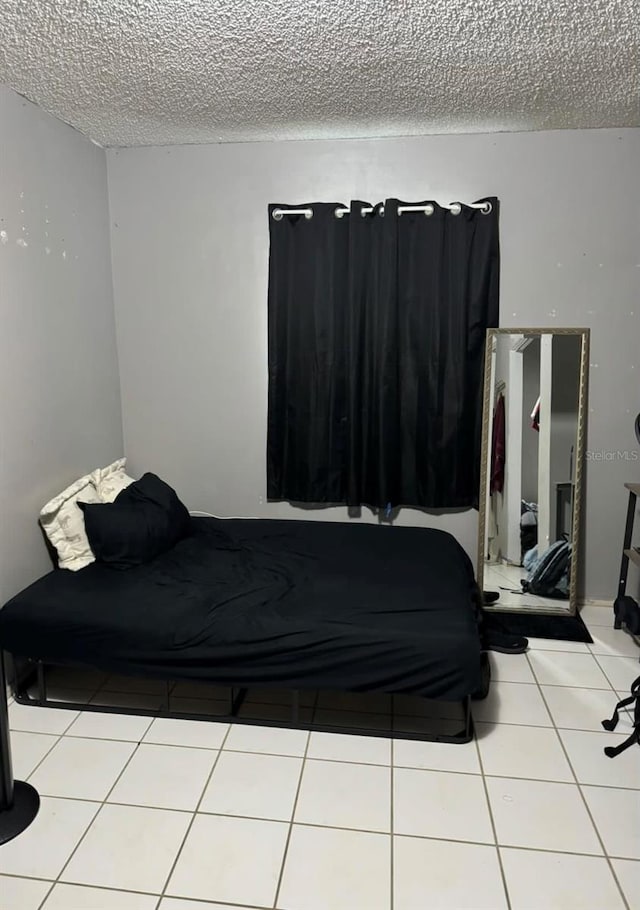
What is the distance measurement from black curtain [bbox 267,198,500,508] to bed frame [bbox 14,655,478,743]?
→ 1258 mm

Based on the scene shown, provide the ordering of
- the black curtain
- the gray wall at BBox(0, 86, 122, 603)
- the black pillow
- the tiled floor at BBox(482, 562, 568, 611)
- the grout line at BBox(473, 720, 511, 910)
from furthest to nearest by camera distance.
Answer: the tiled floor at BBox(482, 562, 568, 611), the black curtain, the black pillow, the gray wall at BBox(0, 86, 122, 603), the grout line at BBox(473, 720, 511, 910)

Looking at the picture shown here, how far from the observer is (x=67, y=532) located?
9.24ft

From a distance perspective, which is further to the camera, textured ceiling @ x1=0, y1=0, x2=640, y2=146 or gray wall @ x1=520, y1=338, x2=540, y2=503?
gray wall @ x1=520, y1=338, x2=540, y2=503

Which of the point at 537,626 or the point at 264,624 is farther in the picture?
the point at 537,626

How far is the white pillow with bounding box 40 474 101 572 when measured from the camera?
2.80 metres

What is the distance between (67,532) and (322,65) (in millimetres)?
2198

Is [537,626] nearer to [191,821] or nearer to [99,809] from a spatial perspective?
[191,821]

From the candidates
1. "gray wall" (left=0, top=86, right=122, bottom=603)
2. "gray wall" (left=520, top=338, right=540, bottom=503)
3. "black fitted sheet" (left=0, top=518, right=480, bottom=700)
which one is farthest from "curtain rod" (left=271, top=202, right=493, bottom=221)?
"black fitted sheet" (left=0, top=518, right=480, bottom=700)

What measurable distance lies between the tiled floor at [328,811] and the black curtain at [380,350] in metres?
1.23

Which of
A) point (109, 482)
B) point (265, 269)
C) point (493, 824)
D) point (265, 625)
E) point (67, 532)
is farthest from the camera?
point (265, 269)

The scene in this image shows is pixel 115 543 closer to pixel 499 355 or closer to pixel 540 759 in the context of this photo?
pixel 540 759

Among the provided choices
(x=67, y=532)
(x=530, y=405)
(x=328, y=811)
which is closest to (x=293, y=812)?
(x=328, y=811)

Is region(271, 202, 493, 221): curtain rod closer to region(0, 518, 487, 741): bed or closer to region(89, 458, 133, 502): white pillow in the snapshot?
region(89, 458, 133, 502): white pillow

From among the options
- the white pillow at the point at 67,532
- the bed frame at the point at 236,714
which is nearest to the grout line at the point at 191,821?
the bed frame at the point at 236,714
